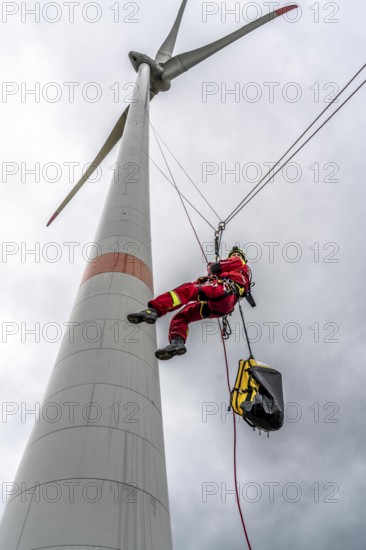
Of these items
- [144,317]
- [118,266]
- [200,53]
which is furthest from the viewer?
[200,53]

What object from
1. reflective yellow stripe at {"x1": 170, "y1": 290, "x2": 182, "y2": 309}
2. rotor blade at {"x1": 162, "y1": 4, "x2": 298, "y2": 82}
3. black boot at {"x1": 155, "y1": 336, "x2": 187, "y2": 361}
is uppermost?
rotor blade at {"x1": 162, "y1": 4, "x2": 298, "y2": 82}

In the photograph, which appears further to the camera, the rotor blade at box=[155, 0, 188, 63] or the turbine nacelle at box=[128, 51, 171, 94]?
the rotor blade at box=[155, 0, 188, 63]

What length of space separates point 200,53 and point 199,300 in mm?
12335

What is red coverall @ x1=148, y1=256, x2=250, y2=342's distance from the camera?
7.71 meters

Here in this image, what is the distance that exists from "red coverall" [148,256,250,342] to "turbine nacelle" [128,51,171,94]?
1174cm

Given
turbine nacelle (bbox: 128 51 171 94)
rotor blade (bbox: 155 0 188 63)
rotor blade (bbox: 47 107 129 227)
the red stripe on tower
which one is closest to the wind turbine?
the red stripe on tower

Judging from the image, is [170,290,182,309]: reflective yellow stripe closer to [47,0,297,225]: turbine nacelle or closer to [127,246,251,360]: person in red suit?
[127,246,251,360]: person in red suit

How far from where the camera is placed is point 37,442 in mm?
5320

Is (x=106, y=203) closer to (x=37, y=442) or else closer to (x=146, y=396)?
(x=146, y=396)

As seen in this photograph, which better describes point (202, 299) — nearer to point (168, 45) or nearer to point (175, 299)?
point (175, 299)

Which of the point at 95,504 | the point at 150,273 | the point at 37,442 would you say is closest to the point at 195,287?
the point at 150,273

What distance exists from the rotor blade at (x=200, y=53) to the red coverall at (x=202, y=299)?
11.1 m

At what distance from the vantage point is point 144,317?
22.9 ft

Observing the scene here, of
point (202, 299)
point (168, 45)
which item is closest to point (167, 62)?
point (168, 45)
